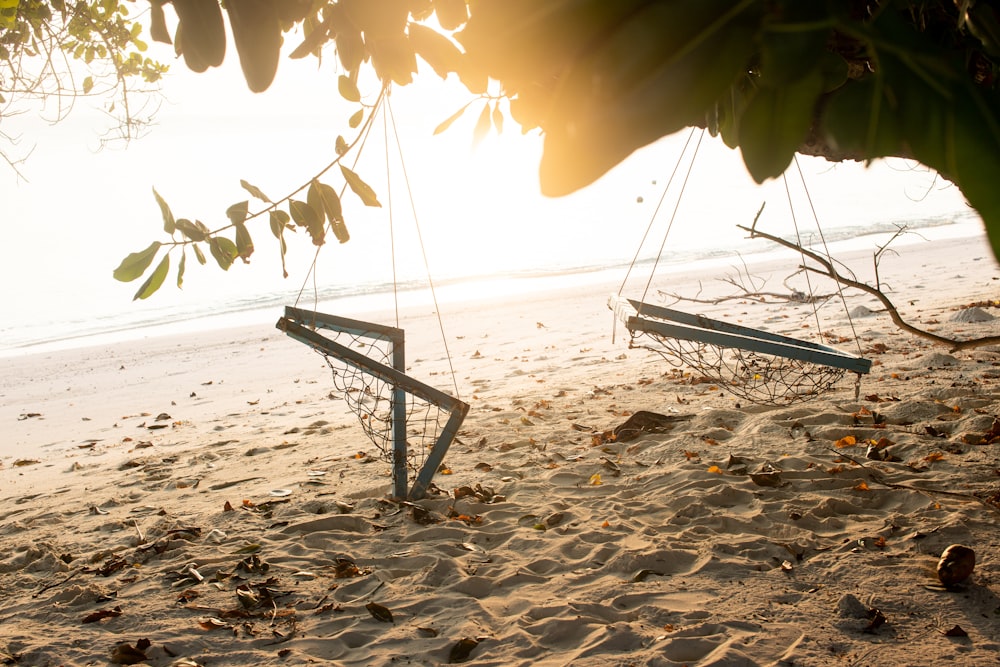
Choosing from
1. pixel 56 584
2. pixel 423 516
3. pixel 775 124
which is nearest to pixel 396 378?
pixel 423 516

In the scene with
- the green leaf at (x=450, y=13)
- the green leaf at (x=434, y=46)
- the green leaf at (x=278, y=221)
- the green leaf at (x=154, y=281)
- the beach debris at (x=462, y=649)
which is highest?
the green leaf at (x=450, y=13)

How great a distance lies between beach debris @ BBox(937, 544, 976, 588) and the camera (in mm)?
2299

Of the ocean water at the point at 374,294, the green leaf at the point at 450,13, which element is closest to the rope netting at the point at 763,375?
the green leaf at the point at 450,13

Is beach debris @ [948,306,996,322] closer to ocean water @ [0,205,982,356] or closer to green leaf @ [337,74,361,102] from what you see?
green leaf @ [337,74,361,102]

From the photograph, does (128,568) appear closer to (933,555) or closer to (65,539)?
(65,539)

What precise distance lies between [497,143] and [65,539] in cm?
267

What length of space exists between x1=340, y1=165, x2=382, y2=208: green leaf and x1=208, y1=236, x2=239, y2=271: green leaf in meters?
0.33

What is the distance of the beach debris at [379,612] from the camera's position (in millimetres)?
2451

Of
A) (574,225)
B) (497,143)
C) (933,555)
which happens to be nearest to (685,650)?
(933,555)

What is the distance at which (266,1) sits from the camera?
2.47ft

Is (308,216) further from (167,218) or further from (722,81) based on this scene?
(722,81)

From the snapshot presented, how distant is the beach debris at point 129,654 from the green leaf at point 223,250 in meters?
1.29

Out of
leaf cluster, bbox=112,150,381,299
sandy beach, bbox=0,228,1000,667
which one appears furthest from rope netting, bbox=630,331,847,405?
leaf cluster, bbox=112,150,381,299

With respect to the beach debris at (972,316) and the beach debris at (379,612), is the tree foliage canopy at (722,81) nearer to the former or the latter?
the beach debris at (379,612)
